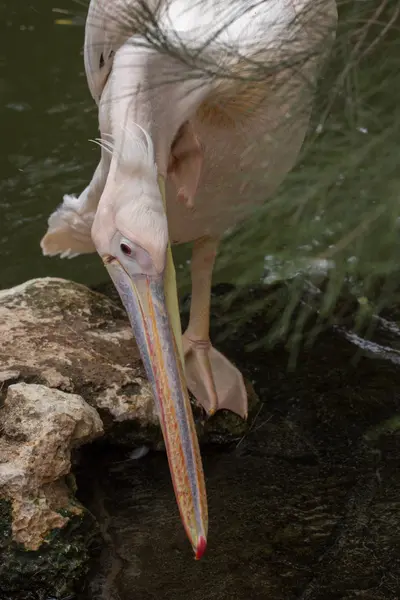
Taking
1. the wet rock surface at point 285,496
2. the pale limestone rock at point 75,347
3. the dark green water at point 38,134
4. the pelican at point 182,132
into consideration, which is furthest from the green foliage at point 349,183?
the dark green water at point 38,134

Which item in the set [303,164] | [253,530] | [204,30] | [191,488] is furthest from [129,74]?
[253,530]

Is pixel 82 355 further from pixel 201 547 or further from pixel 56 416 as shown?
pixel 201 547

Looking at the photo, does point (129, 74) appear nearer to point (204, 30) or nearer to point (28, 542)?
point (204, 30)

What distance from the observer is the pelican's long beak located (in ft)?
5.94

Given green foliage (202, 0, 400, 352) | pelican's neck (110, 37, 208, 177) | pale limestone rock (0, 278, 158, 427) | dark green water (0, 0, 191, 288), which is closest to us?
green foliage (202, 0, 400, 352)

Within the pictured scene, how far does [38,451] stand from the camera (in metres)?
1.87

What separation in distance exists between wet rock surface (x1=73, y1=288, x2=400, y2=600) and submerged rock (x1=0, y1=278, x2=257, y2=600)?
0.07m

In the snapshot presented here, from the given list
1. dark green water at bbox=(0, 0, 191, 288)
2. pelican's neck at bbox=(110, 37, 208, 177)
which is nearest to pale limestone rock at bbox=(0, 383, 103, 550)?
pelican's neck at bbox=(110, 37, 208, 177)

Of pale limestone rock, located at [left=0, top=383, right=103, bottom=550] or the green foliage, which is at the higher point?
the green foliage

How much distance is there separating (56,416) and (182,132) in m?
0.60

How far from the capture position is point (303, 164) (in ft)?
4.95

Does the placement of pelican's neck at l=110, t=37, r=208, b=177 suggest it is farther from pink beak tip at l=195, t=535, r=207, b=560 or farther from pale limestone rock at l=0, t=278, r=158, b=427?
pink beak tip at l=195, t=535, r=207, b=560

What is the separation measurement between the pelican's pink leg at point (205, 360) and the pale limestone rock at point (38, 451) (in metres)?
0.42

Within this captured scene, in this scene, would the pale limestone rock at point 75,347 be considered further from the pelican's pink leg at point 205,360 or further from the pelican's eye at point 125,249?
the pelican's eye at point 125,249
